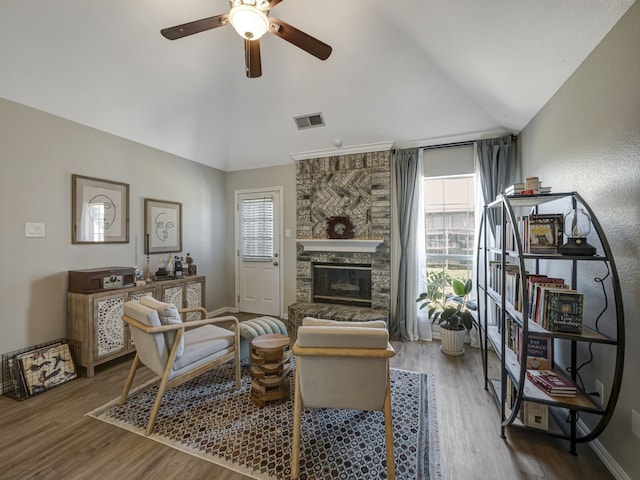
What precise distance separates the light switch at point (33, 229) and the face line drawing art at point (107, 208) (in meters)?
0.55

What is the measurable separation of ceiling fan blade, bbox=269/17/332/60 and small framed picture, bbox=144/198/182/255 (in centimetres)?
290

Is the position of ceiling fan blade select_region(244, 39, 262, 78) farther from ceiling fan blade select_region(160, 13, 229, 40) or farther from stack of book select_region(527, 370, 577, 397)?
stack of book select_region(527, 370, 577, 397)

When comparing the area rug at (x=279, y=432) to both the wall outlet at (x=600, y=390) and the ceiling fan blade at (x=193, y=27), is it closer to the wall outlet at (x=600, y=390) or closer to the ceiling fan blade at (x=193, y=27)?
the wall outlet at (x=600, y=390)

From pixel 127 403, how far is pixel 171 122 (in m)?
3.23

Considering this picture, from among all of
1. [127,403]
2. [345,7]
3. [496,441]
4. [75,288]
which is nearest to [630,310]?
[496,441]

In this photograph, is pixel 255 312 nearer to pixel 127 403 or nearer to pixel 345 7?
pixel 127 403

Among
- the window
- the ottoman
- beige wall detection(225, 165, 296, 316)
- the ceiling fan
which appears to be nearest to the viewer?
the ceiling fan

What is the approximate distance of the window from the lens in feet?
12.4

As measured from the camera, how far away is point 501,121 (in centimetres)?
329

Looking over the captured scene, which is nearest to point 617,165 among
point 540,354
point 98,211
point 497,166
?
point 540,354

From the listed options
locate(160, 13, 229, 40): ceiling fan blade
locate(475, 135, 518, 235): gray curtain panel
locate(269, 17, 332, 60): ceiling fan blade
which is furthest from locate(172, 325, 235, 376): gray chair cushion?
locate(475, 135, 518, 235): gray curtain panel

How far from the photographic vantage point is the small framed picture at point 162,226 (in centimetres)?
383

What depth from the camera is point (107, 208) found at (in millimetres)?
3350

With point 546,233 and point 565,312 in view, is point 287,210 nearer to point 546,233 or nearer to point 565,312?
point 546,233
